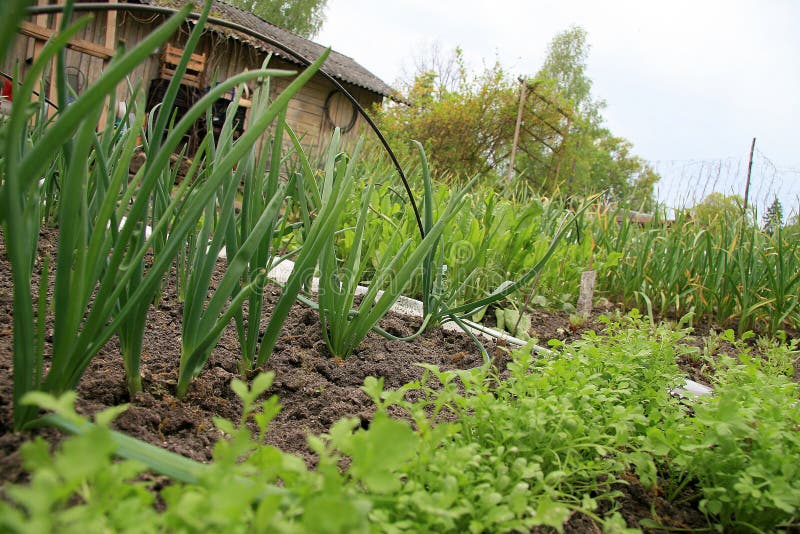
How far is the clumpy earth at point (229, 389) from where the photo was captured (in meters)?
0.93

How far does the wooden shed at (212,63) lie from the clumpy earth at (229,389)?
17.3 ft

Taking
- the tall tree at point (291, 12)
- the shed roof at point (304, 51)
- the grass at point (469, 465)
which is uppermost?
the tall tree at point (291, 12)

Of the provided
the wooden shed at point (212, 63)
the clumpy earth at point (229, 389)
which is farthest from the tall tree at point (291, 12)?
the clumpy earth at point (229, 389)

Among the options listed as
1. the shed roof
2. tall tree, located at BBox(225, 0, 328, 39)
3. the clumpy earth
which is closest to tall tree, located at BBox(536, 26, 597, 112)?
tall tree, located at BBox(225, 0, 328, 39)

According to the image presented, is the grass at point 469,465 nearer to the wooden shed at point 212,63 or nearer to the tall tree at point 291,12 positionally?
the wooden shed at point 212,63

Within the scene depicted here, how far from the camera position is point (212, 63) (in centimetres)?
1018

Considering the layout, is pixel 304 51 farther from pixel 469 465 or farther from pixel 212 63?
pixel 469 465

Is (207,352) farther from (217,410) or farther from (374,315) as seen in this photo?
(374,315)

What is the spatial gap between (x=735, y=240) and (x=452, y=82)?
49.3ft

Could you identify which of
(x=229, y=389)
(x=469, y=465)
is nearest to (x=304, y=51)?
(x=229, y=389)

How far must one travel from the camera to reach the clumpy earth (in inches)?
36.4

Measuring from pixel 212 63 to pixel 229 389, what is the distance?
10241mm

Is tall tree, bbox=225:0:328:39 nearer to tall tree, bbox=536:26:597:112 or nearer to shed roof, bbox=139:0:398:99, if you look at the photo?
shed roof, bbox=139:0:398:99

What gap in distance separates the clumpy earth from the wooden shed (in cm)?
528
